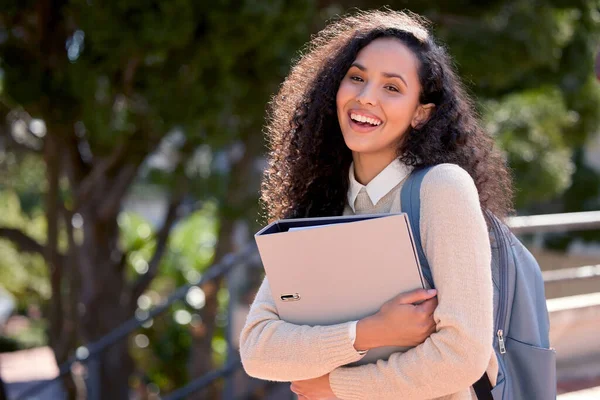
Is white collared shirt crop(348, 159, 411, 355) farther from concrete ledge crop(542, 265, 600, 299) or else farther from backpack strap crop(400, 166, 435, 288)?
concrete ledge crop(542, 265, 600, 299)

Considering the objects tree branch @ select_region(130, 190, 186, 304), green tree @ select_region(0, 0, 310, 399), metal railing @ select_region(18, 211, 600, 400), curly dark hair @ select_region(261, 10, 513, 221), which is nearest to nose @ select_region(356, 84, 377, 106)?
curly dark hair @ select_region(261, 10, 513, 221)

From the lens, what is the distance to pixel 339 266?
169cm

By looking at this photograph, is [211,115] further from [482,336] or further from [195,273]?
[195,273]

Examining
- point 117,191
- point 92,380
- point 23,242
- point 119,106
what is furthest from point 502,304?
point 23,242

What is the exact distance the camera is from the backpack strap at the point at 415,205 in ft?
5.51

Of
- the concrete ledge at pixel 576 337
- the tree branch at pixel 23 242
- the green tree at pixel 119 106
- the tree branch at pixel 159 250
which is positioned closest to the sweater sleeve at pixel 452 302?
the concrete ledge at pixel 576 337

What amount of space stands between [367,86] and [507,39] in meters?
5.10

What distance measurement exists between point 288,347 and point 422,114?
0.62 metres

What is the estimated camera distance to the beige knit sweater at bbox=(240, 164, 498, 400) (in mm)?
1552

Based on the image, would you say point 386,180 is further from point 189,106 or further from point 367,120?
point 189,106

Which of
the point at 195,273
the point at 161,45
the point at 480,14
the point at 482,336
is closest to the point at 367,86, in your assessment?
the point at 482,336

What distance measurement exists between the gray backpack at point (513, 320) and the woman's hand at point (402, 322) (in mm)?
83

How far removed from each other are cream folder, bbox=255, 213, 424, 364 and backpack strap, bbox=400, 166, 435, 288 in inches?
2.4

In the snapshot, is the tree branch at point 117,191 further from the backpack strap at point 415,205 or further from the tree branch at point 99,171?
the backpack strap at point 415,205
